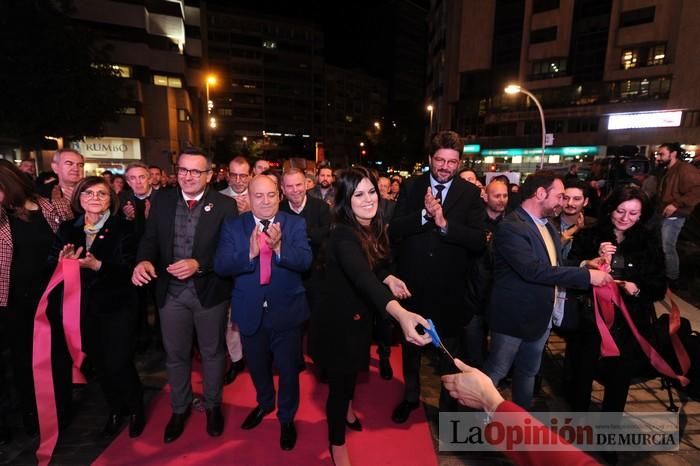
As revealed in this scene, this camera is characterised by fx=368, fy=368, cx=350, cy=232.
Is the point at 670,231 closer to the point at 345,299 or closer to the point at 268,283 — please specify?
the point at 345,299

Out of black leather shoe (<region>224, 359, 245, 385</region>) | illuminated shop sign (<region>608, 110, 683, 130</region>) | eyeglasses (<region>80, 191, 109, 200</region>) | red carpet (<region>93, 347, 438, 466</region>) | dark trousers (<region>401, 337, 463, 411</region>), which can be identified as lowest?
red carpet (<region>93, 347, 438, 466</region>)

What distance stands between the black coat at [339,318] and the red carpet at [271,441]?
1.03 metres

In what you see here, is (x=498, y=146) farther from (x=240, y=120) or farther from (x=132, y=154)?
(x=240, y=120)

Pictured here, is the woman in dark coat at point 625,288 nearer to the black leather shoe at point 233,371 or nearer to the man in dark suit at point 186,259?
the man in dark suit at point 186,259

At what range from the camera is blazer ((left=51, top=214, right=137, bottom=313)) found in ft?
9.98

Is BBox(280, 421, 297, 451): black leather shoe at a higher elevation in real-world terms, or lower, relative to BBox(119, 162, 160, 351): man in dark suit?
lower

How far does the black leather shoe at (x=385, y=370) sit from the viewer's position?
4262 mm

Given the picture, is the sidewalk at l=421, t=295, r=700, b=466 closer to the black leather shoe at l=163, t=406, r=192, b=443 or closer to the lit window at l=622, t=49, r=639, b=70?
the black leather shoe at l=163, t=406, r=192, b=443

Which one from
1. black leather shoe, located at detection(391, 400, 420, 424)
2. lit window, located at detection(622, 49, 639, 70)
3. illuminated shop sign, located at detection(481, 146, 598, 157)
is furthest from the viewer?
illuminated shop sign, located at detection(481, 146, 598, 157)

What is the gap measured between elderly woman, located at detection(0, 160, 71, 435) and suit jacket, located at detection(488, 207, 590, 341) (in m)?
3.79

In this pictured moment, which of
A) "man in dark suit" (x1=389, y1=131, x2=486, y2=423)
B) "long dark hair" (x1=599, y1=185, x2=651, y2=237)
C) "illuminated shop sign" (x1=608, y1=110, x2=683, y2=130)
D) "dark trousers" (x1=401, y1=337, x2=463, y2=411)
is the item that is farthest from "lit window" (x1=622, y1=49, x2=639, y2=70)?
"dark trousers" (x1=401, y1=337, x2=463, y2=411)

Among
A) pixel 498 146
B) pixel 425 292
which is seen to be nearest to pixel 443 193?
pixel 425 292

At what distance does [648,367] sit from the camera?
307 centimetres

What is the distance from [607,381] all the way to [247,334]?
119 inches
